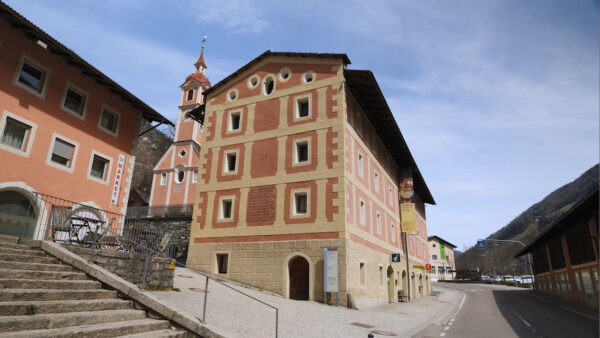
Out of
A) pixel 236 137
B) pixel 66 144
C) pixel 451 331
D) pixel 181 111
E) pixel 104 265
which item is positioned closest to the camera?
pixel 104 265

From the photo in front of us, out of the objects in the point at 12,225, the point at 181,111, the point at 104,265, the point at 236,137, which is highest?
the point at 181,111

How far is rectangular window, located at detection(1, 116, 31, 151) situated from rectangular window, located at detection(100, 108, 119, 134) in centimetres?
365

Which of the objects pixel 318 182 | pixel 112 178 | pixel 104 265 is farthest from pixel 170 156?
pixel 104 265

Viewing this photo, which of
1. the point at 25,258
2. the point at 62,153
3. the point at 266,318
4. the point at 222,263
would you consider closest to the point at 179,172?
the point at 222,263

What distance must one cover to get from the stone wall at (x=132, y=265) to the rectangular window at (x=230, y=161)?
11028 millimetres

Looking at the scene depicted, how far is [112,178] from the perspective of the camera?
18094 mm

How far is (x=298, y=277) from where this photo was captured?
19.1 metres

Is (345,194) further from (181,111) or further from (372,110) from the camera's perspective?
(181,111)

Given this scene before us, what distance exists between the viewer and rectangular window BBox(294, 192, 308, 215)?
1966cm

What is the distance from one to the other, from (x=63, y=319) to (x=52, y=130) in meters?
11.9

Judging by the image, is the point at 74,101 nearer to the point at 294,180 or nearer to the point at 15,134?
the point at 15,134

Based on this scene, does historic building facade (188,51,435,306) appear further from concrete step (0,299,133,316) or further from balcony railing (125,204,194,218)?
balcony railing (125,204,194,218)

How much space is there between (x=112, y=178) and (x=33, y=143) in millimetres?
4073

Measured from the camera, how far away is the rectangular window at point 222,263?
20.8 metres
